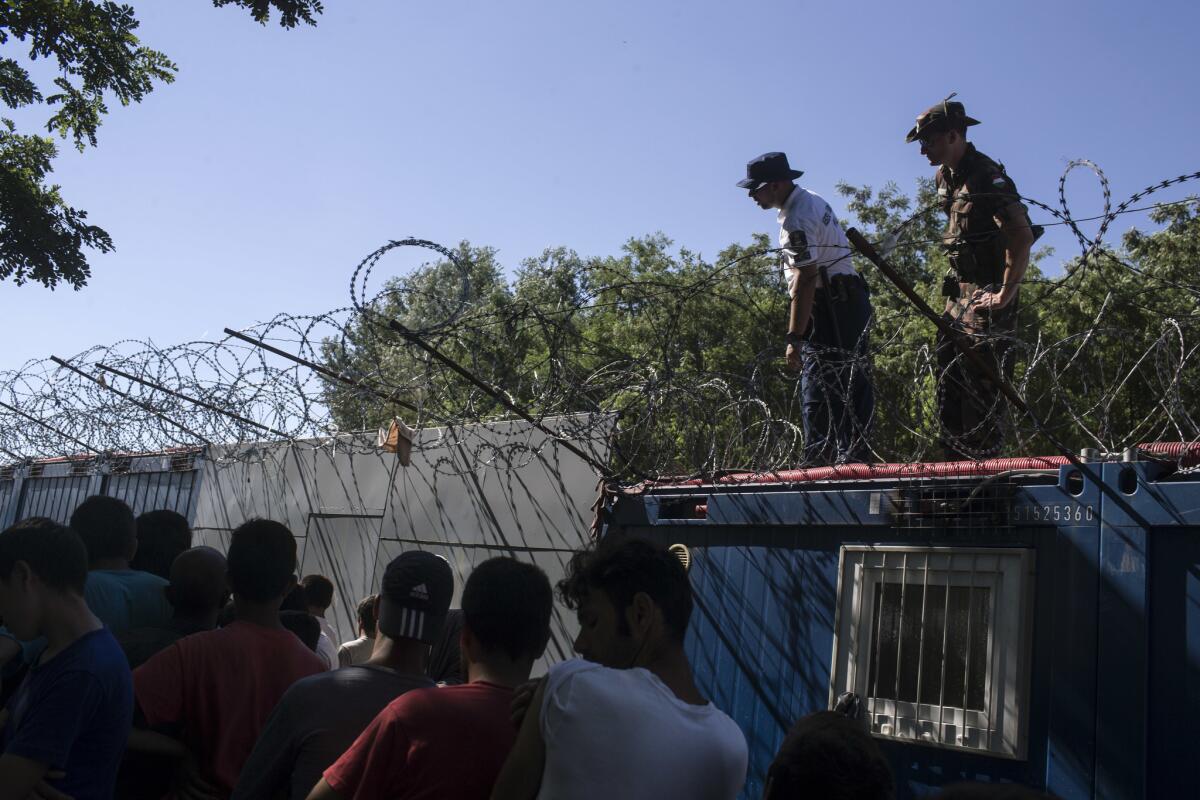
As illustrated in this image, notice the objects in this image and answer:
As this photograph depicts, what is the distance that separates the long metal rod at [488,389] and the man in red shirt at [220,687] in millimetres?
2495

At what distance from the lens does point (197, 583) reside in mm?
3775

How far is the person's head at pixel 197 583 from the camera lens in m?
3.78

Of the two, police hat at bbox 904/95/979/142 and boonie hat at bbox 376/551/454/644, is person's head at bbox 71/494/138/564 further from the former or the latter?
police hat at bbox 904/95/979/142

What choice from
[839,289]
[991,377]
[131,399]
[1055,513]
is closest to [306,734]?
[991,377]

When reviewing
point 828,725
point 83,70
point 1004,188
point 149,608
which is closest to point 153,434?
point 83,70

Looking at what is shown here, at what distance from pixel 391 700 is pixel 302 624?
A: 2261 millimetres

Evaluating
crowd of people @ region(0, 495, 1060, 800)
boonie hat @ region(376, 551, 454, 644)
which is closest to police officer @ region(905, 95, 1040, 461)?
boonie hat @ region(376, 551, 454, 644)

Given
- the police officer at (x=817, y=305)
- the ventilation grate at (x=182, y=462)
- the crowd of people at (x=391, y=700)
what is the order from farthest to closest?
the ventilation grate at (x=182, y=462), the police officer at (x=817, y=305), the crowd of people at (x=391, y=700)

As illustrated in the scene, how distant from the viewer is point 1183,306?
13.4 meters

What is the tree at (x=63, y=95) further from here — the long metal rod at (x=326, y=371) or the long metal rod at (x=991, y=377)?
the long metal rod at (x=991, y=377)

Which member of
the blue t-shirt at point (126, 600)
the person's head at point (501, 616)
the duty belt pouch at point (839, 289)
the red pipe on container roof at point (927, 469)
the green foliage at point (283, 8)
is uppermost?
the green foliage at point (283, 8)

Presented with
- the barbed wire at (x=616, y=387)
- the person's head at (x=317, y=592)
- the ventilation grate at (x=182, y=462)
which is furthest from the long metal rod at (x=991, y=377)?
the ventilation grate at (x=182, y=462)

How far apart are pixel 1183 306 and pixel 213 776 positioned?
521 inches

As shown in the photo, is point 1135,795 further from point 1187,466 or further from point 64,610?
point 64,610
